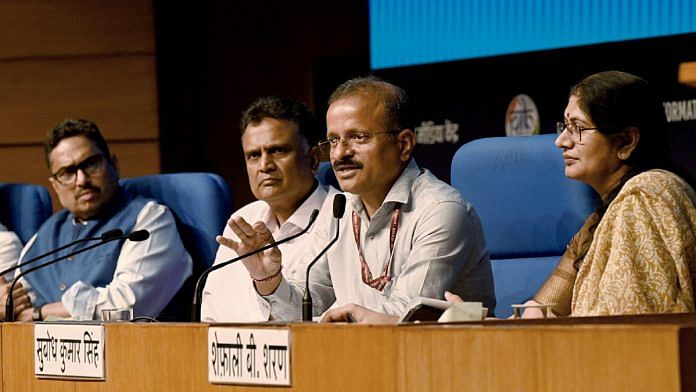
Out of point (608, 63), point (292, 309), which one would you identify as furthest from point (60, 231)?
point (608, 63)

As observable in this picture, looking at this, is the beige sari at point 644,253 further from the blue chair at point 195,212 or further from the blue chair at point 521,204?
the blue chair at point 195,212

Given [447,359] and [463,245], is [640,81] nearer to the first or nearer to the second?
[463,245]

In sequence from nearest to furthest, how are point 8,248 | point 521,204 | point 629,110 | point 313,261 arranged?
point 313,261 → point 629,110 → point 521,204 → point 8,248

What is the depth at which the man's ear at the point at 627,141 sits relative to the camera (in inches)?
98.2

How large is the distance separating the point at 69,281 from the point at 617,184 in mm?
2029

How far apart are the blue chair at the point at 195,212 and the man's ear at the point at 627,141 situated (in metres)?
1.56

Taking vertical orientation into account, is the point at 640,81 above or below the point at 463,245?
above

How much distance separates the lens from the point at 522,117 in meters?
4.20

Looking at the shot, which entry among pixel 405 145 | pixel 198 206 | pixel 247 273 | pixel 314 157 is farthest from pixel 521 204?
pixel 198 206

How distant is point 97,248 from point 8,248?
0.46 m

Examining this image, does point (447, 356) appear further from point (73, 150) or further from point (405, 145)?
point (73, 150)

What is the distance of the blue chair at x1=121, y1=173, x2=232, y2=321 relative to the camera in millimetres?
3660

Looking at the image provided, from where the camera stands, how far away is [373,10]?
462 centimetres

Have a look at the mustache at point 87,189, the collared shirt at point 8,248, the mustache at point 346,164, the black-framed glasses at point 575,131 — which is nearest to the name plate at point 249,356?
the mustache at point 346,164
